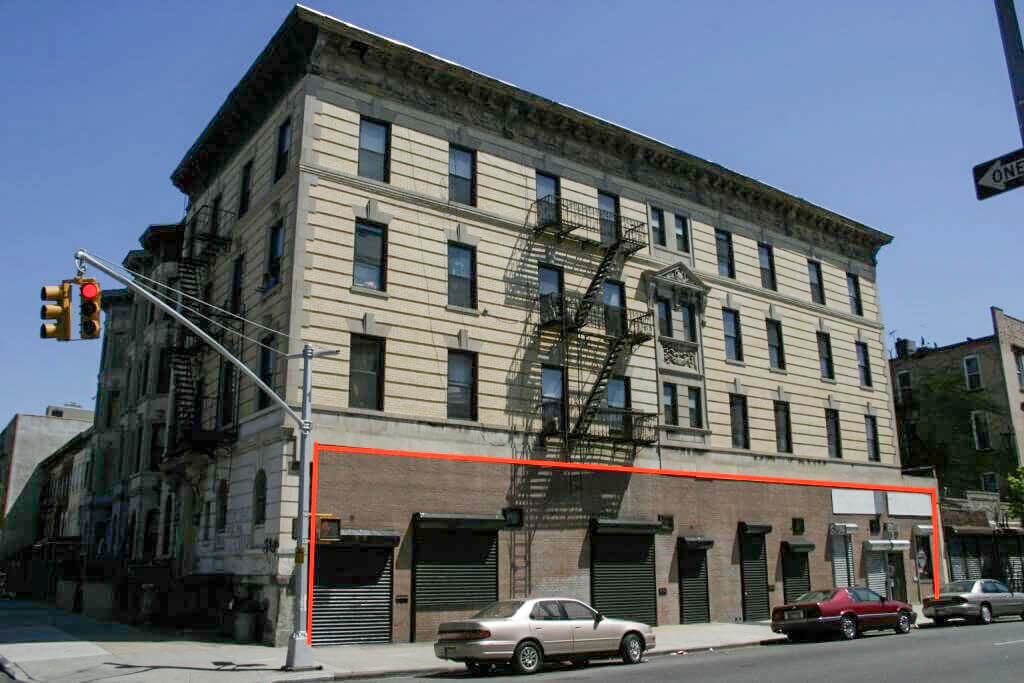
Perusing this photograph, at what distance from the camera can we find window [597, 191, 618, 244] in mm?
31125

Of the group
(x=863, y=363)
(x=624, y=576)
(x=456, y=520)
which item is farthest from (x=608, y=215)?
(x=863, y=363)

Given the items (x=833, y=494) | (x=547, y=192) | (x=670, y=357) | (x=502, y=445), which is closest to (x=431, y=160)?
(x=547, y=192)

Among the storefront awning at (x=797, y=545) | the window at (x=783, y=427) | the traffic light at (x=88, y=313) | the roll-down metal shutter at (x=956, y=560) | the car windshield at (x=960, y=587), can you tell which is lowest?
the car windshield at (x=960, y=587)

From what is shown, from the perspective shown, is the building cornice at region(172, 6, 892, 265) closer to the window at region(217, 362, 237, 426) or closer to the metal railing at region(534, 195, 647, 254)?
the metal railing at region(534, 195, 647, 254)

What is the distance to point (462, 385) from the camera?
26203mm

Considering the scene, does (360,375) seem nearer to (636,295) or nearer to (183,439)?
(183,439)

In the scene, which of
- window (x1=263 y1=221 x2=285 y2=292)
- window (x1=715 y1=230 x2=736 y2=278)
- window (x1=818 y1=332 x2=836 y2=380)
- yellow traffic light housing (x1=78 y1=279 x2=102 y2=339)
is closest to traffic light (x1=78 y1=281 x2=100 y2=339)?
yellow traffic light housing (x1=78 y1=279 x2=102 y2=339)

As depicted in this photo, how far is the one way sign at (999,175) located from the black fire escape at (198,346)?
23.5m

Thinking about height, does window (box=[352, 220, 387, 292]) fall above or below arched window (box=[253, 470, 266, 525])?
above

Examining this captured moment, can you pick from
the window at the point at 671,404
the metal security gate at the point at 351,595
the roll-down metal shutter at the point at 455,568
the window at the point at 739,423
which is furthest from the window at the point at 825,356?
the metal security gate at the point at 351,595

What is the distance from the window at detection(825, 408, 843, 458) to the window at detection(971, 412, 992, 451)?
781 inches

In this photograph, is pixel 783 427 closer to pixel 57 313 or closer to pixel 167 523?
pixel 167 523

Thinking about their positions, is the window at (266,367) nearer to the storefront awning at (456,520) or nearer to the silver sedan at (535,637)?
the storefront awning at (456,520)

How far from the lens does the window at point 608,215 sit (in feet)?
102
